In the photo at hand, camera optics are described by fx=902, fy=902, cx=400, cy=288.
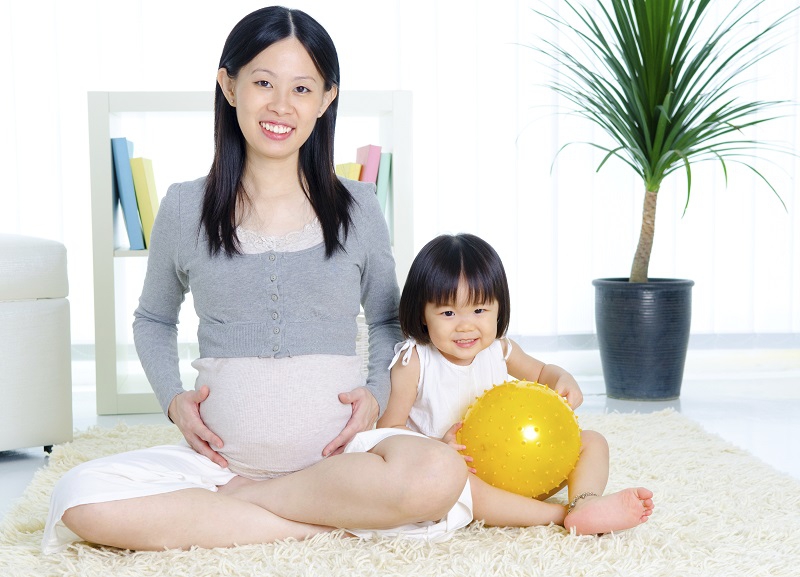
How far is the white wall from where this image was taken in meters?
3.06

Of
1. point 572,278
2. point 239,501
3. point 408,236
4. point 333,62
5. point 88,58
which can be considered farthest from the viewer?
point 572,278

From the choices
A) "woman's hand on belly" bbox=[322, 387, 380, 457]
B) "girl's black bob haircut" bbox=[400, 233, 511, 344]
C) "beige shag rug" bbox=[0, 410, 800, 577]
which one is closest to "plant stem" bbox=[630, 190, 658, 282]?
"beige shag rug" bbox=[0, 410, 800, 577]

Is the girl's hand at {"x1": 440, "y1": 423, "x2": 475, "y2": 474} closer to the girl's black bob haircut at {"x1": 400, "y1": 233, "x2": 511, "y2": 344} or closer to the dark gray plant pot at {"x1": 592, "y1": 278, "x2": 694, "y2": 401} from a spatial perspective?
the girl's black bob haircut at {"x1": 400, "y1": 233, "x2": 511, "y2": 344}

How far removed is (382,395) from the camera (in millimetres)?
1465

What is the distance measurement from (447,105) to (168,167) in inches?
39.5

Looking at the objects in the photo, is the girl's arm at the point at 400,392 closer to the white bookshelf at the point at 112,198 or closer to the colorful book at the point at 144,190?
the white bookshelf at the point at 112,198

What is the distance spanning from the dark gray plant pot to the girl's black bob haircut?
3.99 ft

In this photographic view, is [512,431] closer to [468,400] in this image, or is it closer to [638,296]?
[468,400]

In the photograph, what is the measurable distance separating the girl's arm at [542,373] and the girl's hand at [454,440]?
0.19 meters

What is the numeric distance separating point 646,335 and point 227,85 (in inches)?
64.6

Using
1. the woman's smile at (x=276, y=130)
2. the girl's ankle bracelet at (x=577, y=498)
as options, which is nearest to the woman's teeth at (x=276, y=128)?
the woman's smile at (x=276, y=130)

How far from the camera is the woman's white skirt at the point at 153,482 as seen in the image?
1242 millimetres

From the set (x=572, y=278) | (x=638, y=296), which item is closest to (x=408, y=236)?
(x=638, y=296)

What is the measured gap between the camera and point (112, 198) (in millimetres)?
2490
